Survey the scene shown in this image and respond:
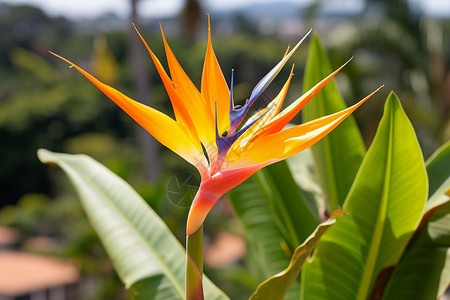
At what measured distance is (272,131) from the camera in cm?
51

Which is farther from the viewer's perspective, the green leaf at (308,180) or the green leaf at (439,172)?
the green leaf at (308,180)

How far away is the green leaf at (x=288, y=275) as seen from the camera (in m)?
0.54

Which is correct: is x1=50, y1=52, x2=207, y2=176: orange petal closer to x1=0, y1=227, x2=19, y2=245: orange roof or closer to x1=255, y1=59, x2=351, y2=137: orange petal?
x1=255, y1=59, x2=351, y2=137: orange petal

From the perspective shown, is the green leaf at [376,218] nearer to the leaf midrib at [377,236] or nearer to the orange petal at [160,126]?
the leaf midrib at [377,236]

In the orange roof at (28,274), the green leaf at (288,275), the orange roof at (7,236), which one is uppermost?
the green leaf at (288,275)

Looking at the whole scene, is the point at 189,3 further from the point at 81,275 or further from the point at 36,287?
the point at 36,287

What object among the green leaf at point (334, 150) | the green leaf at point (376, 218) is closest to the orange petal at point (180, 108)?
the green leaf at point (376, 218)

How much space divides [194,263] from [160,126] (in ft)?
0.46

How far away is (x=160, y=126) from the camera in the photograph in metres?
0.48

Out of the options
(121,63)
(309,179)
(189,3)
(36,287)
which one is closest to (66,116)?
(121,63)

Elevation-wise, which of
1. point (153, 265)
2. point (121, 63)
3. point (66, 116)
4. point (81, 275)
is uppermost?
point (153, 265)

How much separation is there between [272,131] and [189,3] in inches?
255

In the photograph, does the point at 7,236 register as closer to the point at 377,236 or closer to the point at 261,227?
the point at 261,227

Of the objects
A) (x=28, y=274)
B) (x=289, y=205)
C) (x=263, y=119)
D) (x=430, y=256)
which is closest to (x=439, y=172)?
(x=430, y=256)
